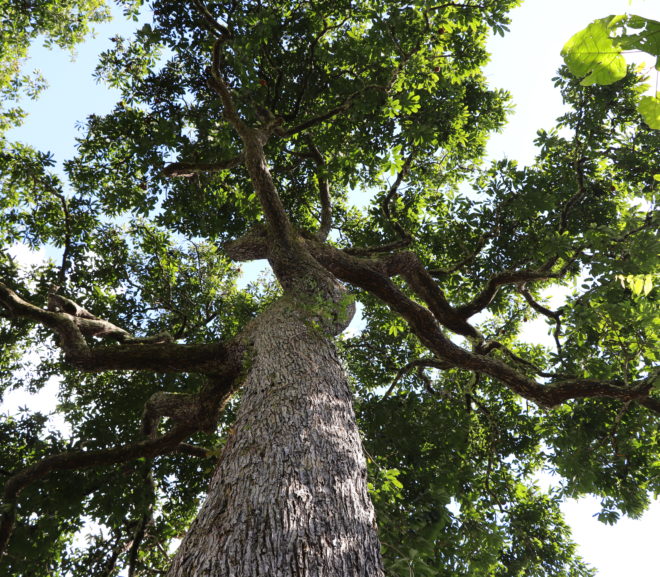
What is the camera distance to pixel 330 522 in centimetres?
186

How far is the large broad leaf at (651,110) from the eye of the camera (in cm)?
98

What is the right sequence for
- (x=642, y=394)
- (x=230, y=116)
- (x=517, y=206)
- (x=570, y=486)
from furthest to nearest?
(x=517, y=206) → (x=230, y=116) → (x=570, y=486) → (x=642, y=394)

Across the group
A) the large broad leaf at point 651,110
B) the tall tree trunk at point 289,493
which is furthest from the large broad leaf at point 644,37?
the tall tree trunk at point 289,493

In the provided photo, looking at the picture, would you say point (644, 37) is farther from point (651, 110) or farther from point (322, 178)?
point (322, 178)

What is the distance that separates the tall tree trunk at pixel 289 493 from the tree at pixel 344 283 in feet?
2.32

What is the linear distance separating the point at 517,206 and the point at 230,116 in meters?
5.35

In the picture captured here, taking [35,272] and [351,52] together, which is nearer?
[351,52]

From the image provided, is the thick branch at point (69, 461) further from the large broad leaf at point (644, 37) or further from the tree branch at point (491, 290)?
the large broad leaf at point (644, 37)

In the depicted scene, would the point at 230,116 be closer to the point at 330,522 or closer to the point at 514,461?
the point at 330,522

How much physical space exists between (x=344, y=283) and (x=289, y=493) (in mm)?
6174

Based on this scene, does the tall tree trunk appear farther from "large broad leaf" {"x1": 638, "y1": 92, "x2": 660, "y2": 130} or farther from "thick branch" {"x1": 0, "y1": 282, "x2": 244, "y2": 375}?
"large broad leaf" {"x1": 638, "y1": 92, "x2": 660, "y2": 130}

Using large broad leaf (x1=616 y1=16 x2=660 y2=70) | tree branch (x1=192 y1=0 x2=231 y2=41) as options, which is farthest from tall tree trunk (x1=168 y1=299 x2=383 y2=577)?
tree branch (x1=192 y1=0 x2=231 y2=41)

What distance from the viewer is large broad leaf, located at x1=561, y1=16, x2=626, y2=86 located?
2.98 feet

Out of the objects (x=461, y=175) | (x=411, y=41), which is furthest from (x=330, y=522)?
(x=461, y=175)
